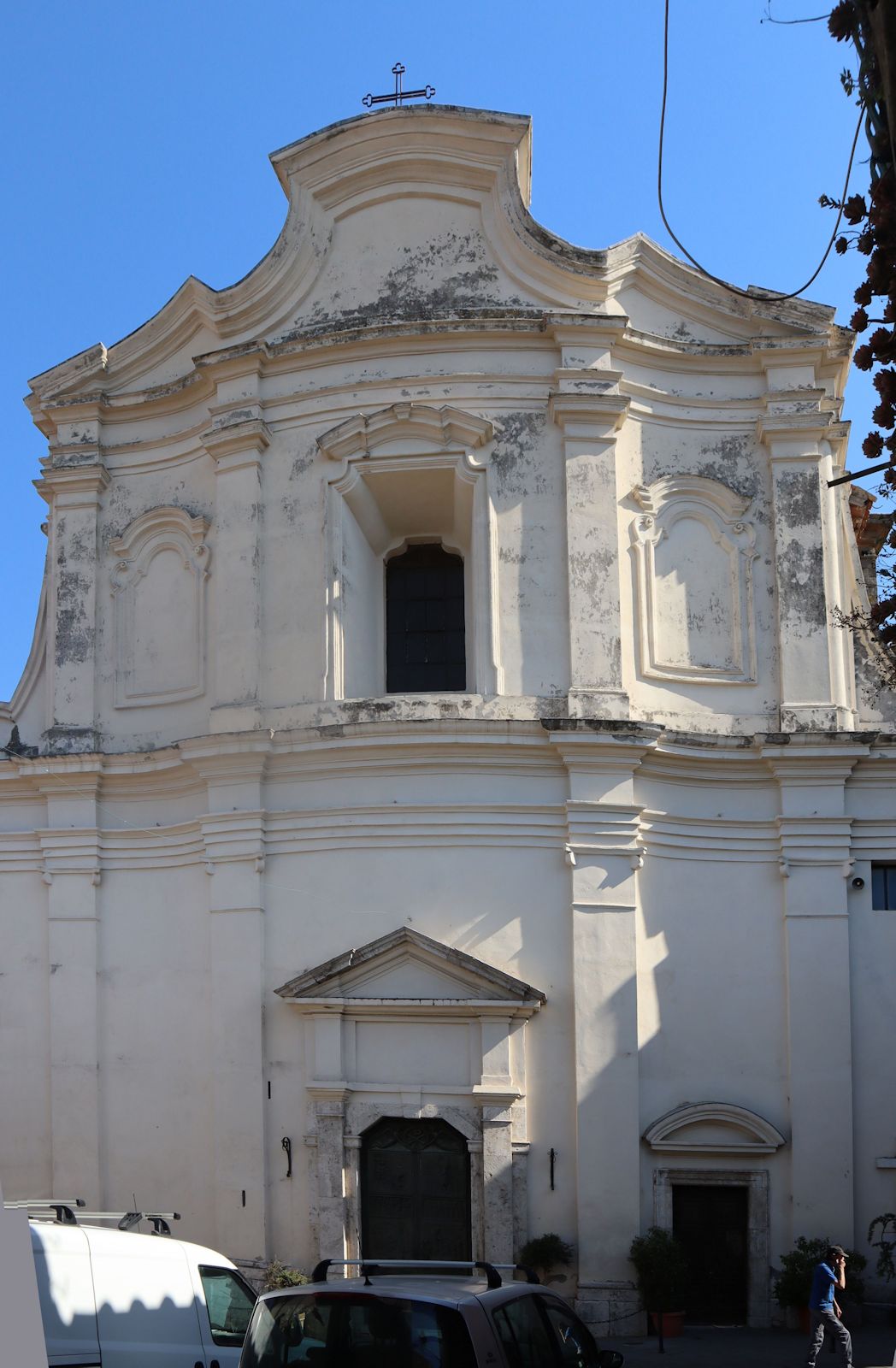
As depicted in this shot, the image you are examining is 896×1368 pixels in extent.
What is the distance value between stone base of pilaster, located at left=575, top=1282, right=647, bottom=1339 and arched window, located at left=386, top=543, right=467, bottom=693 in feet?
21.4

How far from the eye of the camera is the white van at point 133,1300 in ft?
33.3

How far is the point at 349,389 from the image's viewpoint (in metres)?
17.9

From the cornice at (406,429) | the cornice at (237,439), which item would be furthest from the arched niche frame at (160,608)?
the cornice at (406,429)

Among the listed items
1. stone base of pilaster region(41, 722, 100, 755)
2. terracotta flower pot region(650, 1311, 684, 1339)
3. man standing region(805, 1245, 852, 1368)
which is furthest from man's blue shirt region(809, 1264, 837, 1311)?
stone base of pilaster region(41, 722, 100, 755)

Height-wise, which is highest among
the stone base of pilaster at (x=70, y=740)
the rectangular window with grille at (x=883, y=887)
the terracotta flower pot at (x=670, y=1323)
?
the stone base of pilaster at (x=70, y=740)

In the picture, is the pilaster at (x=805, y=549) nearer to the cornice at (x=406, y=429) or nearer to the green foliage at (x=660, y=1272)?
the cornice at (x=406, y=429)

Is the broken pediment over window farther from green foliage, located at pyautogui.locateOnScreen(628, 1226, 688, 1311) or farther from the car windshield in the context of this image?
the car windshield

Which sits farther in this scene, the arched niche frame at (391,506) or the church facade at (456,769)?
the arched niche frame at (391,506)

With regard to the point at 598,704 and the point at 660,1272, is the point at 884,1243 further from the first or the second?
the point at 598,704

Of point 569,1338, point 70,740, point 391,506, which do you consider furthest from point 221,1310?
point 391,506

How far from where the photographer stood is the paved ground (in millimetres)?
14602

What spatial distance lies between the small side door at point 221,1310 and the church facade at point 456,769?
16.5ft

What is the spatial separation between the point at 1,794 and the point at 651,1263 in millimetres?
9201

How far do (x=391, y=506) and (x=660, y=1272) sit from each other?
8.74 metres
